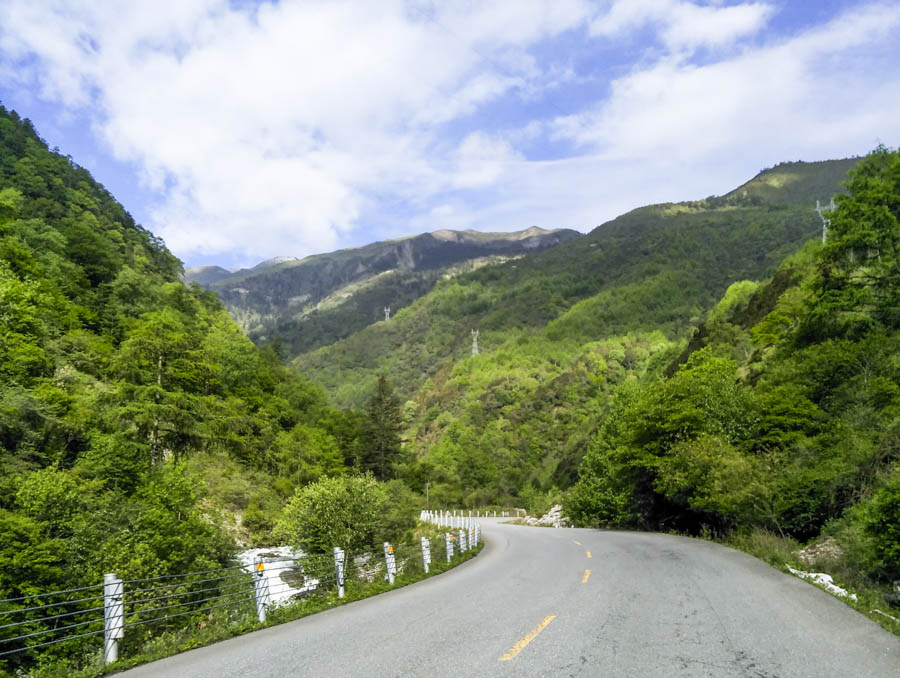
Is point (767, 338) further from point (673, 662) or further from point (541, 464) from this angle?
point (541, 464)

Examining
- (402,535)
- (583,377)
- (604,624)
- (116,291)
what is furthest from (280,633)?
(583,377)

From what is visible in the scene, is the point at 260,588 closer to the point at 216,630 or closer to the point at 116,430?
the point at 216,630

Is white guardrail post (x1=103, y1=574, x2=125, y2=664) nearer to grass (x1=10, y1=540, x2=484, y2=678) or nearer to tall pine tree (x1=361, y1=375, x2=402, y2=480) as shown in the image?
grass (x1=10, y1=540, x2=484, y2=678)

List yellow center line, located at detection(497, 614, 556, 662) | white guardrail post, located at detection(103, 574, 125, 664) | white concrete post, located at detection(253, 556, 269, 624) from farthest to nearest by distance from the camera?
white concrete post, located at detection(253, 556, 269, 624) → white guardrail post, located at detection(103, 574, 125, 664) → yellow center line, located at detection(497, 614, 556, 662)

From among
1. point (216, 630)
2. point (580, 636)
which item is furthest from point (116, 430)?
point (580, 636)

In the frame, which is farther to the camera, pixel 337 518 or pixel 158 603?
pixel 337 518

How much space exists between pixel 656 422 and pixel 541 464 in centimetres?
10307

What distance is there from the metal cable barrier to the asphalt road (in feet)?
3.38

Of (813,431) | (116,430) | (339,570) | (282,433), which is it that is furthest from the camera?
(282,433)

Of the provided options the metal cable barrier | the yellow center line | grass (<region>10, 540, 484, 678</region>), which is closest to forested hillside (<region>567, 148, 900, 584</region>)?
the yellow center line

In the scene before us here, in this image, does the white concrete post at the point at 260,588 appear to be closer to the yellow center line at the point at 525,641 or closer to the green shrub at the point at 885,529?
the yellow center line at the point at 525,641

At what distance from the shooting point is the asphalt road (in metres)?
5.55

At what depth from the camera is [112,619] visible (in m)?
7.34

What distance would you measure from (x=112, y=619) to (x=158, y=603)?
15497 mm
